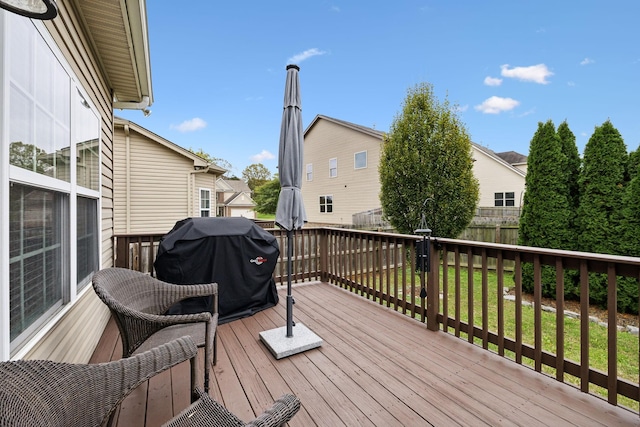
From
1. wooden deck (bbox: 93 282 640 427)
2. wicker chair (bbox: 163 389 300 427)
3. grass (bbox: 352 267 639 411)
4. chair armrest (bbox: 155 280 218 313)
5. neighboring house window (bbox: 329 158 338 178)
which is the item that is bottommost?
grass (bbox: 352 267 639 411)

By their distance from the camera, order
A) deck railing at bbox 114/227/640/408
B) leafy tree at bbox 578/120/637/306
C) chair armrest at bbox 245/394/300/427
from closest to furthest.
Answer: chair armrest at bbox 245/394/300/427
deck railing at bbox 114/227/640/408
leafy tree at bbox 578/120/637/306

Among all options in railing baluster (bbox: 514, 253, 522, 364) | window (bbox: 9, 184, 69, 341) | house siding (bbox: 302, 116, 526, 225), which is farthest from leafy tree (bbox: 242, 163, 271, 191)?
railing baluster (bbox: 514, 253, 522, 364)

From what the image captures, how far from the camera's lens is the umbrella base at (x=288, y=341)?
8.67 ft

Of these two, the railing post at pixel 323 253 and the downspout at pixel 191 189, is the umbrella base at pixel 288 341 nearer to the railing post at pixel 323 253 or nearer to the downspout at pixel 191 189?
the railing post at pixel 323 253

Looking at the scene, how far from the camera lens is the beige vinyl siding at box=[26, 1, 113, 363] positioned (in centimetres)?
190

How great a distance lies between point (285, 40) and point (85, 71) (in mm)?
11758

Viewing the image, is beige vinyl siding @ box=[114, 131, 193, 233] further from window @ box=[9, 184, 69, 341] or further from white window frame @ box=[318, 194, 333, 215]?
window @ box=[9, 184, 69, 341]

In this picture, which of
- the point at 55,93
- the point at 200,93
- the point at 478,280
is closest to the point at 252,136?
the point at 200,93

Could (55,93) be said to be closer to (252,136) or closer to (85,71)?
(85,71)

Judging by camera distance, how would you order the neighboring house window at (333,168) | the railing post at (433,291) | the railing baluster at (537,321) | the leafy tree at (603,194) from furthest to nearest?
the neighboring house window at (333,168), the leafy tree at (603,194), the railing post at (433,291), the railing baluster at (537,321)

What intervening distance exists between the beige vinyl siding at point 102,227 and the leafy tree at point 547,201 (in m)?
7.48

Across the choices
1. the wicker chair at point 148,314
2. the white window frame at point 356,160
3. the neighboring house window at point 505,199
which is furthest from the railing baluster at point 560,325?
the neighboring house window at point 505,199

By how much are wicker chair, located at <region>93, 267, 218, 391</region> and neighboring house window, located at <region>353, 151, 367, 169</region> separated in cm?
1207

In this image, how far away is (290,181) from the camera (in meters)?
2.78
